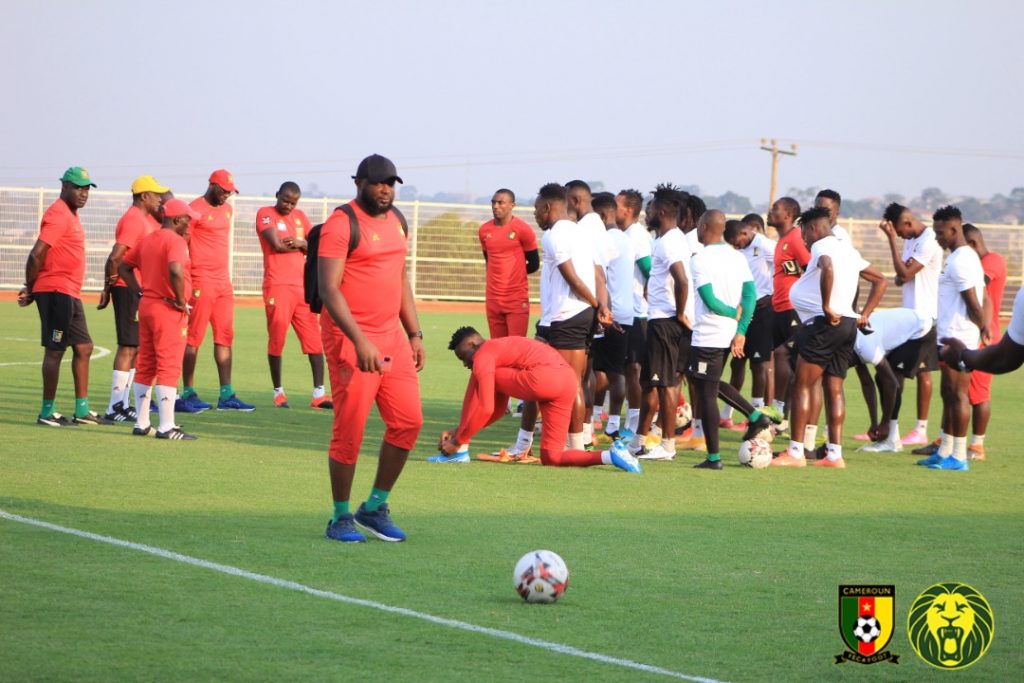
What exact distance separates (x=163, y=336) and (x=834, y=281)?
246 inches

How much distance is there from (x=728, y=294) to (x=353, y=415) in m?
5.27

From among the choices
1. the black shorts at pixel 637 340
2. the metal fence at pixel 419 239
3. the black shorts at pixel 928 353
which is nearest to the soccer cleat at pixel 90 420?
the black shorts at pixel 637 340

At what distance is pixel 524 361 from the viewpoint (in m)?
11.7

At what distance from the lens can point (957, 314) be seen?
13.1 meters

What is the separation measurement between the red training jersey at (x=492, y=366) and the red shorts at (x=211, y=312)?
528 cm

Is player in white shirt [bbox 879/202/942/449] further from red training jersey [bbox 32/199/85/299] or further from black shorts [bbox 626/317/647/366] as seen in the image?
red training jersey [bbox 32/199/85/299]

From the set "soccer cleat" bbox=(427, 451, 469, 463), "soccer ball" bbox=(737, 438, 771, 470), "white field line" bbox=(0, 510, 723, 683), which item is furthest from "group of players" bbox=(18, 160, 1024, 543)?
"white field line" bbox=(0, 510, 723, 683)

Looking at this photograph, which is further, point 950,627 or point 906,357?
point 906,357

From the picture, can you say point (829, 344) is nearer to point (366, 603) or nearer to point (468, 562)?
point (468, 562)

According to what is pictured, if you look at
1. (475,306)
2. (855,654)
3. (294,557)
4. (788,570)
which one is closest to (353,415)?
(294,557)

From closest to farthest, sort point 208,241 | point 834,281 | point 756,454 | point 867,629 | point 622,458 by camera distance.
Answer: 1. point 867,629
2. point 622,458
3. point 834,281
4. point 756,454
5. point 208,241

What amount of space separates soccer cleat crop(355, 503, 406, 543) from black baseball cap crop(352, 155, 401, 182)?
2043mm

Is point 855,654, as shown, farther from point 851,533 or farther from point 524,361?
point 524,361

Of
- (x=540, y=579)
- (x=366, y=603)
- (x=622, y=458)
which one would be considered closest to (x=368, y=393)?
(x=366, y=603)
